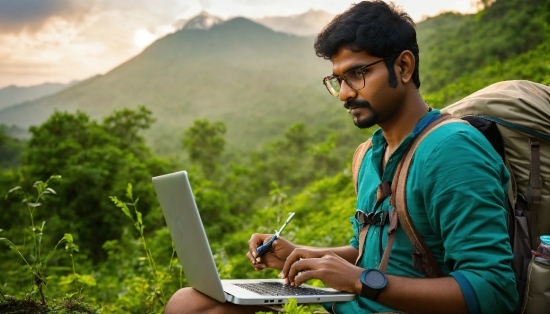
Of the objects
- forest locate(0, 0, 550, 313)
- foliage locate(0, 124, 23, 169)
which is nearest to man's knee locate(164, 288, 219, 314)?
forest locate(0, 0, 550, 313)

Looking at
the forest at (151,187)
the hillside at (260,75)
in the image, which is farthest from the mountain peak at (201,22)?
the forest at (151,187)

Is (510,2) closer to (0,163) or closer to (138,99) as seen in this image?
→ (0,163)

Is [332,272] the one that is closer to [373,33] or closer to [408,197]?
[408,197]

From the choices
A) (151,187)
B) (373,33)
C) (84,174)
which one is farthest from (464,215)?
(151,187)

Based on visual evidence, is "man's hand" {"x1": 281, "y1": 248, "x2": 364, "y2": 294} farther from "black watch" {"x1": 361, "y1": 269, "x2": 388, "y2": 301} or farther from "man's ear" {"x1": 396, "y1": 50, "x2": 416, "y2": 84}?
"man's ear" {"x1": 396, "y1": 50, "x2": 416, "y2": 84}

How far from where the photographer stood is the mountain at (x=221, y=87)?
28.4 meters

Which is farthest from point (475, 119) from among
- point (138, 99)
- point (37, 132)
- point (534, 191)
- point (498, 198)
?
point (138, 99)

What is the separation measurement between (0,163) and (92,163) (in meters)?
3.72

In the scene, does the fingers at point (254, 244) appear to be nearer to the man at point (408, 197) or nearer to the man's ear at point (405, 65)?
the man at point (408, 197)

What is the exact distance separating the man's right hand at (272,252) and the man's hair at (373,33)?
0.81 metres

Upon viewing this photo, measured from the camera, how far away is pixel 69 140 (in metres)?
10.6

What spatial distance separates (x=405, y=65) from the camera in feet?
6.44

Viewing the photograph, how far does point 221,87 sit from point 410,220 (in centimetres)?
3958

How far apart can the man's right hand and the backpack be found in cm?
40
